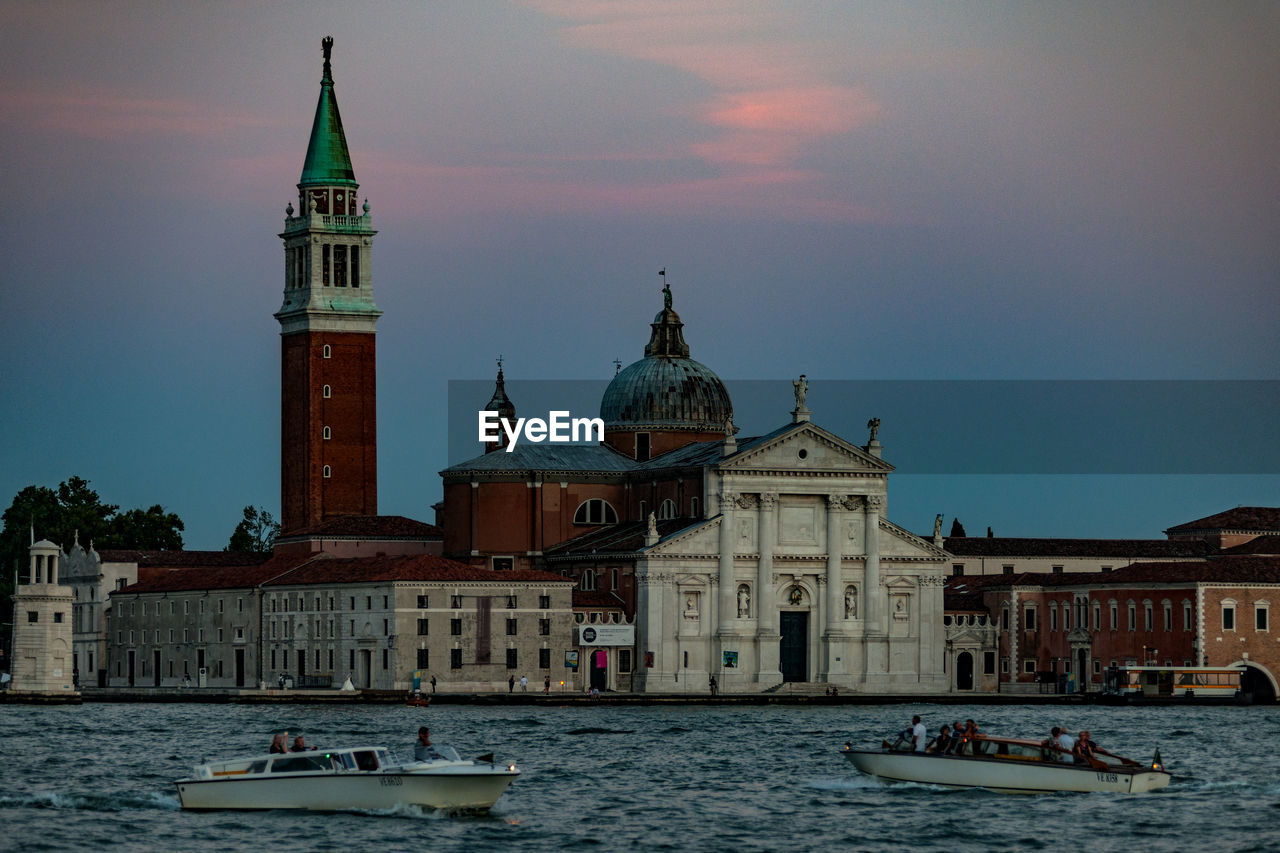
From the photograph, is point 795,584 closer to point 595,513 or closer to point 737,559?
point 737,559

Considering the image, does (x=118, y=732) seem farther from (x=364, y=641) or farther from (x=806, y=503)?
(x=806, y=503)

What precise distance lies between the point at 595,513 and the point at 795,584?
11153 mm

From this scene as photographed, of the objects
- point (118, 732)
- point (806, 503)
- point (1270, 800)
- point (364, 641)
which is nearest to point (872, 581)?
point (806, 503)

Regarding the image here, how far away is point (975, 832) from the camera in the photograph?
196 feet

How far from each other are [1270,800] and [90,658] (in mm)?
74221

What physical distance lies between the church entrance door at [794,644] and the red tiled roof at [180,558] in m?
25.4

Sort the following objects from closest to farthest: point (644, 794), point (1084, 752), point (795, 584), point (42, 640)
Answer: point (1084, 752) < point (644, 794) < point (42, 640) < point (795, 584)

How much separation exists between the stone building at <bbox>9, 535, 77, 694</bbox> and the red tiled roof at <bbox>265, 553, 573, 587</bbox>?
33.1 ft

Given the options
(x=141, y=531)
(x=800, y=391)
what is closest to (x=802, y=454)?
(x=800, y=391)

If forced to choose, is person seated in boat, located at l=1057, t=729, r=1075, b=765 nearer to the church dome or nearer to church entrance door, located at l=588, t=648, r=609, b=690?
church entrance door, located at l=588, t=648, r=609, b=690

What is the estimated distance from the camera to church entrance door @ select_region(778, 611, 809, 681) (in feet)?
383

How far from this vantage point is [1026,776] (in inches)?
2527

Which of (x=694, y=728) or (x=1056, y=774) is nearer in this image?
(x=1056, y=774)

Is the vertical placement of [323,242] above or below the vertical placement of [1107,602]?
above
